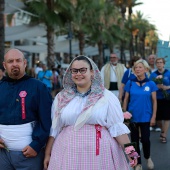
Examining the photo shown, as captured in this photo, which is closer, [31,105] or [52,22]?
[31,105]

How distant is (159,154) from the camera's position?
7.20m

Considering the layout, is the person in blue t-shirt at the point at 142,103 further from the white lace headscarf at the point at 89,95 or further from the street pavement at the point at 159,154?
the white lace headscarf at the point at 89,95

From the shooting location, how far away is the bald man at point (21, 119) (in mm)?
3379

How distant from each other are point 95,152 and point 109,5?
109ft

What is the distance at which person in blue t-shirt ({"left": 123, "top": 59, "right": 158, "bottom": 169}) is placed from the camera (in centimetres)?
605

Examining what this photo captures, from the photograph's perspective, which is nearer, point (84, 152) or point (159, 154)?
point (84, 152)

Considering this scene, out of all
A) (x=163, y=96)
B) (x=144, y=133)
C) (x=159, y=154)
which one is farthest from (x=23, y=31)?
(x=144, y=133)

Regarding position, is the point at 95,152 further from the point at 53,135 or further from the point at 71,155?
the point at 53,135

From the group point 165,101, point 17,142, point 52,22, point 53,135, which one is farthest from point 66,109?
point 52,22

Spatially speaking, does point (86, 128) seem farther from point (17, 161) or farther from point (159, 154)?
point (159, 154)

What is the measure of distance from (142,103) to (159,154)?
60.7 inches

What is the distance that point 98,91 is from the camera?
11.5 ft

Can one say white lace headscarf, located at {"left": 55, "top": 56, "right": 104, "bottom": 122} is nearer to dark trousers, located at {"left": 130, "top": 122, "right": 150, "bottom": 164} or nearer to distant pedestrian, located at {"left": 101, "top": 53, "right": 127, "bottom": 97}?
dark trousers, located at {"left": 130, "top": 122, "right": 150, "bottom": 164}

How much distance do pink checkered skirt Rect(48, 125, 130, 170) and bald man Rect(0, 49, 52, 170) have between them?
182 mm
